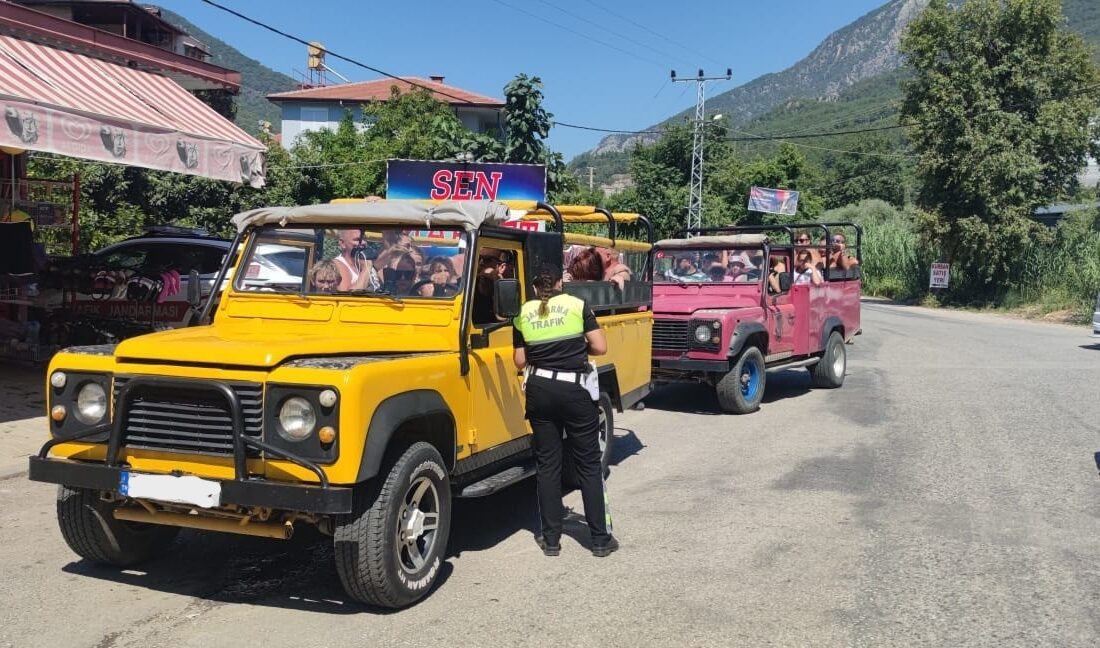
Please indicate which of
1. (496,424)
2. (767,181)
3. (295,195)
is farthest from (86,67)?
(767,181)

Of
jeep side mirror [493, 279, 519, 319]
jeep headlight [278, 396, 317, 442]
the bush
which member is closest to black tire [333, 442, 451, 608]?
jeep headlight [278, 396, 317, 442]

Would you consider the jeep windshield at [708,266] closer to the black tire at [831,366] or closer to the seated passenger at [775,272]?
the seated passenger at [775,272]

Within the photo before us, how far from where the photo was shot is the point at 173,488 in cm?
427

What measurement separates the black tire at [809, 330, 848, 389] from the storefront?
791cm

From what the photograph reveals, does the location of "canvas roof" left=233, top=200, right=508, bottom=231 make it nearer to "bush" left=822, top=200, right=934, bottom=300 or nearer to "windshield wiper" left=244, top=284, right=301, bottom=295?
"windshield wiper" left=244, top=284, right=301, bottom=295

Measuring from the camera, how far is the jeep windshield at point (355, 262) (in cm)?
558

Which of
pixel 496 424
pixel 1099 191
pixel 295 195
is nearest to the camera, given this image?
pixel 496 424

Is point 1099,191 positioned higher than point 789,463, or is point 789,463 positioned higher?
point 1099,191

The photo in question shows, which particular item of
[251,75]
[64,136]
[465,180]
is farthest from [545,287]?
[251,75]

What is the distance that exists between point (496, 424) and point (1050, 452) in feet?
19.8

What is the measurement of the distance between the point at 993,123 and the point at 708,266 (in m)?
25.6

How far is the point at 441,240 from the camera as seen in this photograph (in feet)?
18.6

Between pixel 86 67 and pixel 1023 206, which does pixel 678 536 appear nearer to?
pixel 86 67

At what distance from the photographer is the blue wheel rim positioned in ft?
36.1
